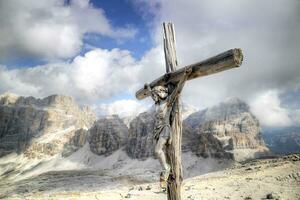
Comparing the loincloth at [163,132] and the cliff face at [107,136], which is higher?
the cliff face at [107,136]

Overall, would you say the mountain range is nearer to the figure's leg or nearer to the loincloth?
the loincloth

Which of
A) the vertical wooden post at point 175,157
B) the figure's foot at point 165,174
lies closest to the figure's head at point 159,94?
the vertical wooden post at point 175,157

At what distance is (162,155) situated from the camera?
19.9ft

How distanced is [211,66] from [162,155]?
89.4 inches

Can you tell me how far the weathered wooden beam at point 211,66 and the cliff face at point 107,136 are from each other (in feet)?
477

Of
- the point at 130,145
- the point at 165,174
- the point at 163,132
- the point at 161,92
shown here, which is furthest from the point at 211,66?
the point at 130,145

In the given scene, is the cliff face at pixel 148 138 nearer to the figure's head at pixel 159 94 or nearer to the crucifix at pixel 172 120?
the crucifix at pixel 172 120

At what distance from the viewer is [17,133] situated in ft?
652

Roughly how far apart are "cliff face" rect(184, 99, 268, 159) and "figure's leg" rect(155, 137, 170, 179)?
108323 millimetres

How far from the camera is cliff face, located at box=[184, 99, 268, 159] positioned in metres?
114

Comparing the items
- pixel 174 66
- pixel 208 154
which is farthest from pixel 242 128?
pixel 174 66

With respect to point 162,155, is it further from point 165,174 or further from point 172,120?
point 172,120

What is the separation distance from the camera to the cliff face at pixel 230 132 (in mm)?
114075

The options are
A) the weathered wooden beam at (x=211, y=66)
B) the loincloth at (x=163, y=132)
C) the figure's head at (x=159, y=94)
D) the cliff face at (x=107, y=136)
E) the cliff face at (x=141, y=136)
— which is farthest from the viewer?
the cliff face at (x=107, y=136)
